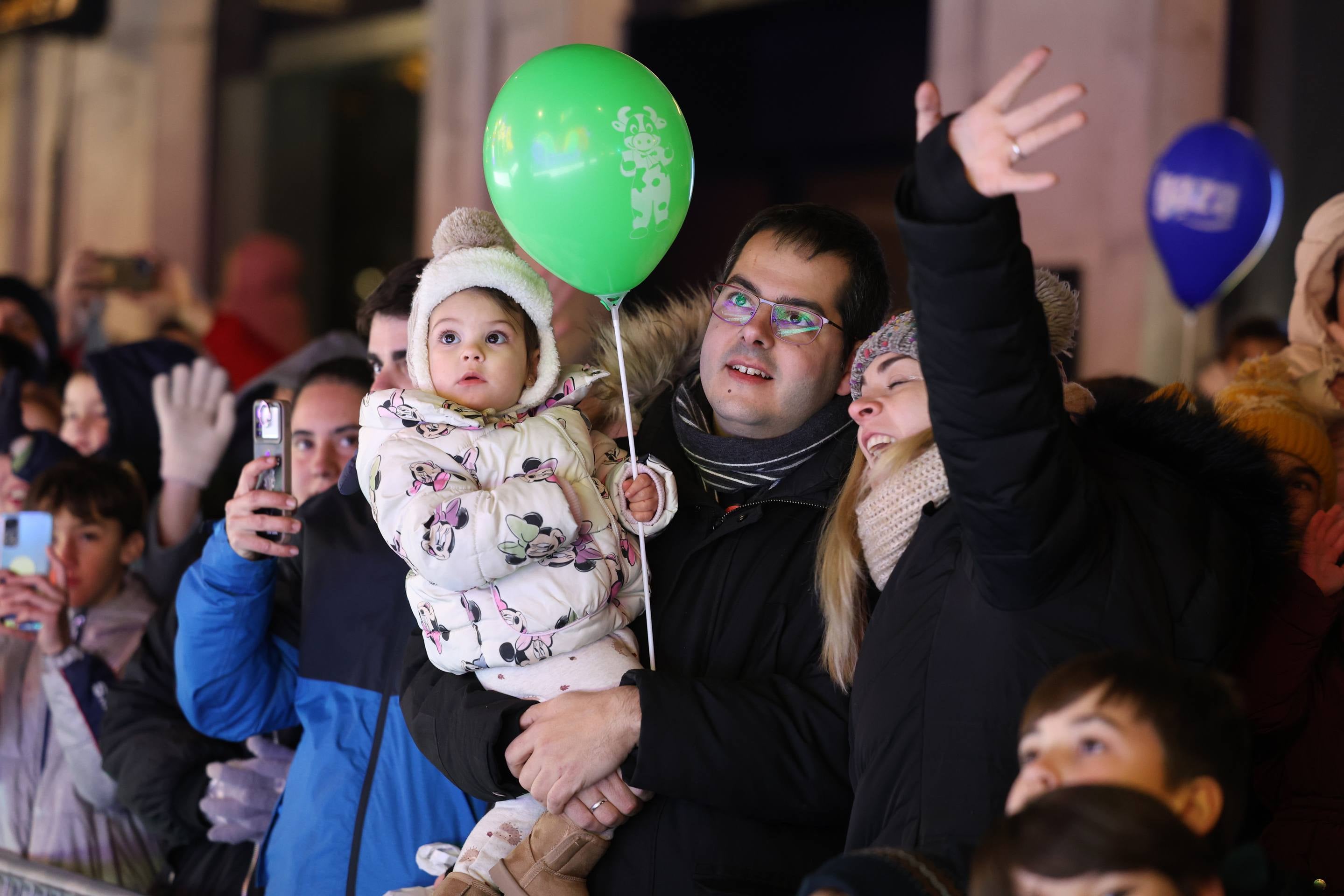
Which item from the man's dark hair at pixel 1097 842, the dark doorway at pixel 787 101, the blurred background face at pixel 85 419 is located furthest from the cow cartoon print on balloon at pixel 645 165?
the dark doorway at pixel 787 101

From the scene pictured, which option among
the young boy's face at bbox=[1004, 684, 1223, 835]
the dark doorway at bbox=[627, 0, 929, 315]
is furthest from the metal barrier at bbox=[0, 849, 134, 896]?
the dark doorway at bbox=[627, 0, 929, 315]

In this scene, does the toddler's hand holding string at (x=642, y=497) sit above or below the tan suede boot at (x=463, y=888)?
above

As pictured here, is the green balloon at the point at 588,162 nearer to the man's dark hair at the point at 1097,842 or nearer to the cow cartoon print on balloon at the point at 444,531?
the cow cartoon print on balloon at the point at 444,531

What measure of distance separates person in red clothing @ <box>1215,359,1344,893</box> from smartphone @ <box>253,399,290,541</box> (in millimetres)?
1660

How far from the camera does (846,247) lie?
89.6 inches

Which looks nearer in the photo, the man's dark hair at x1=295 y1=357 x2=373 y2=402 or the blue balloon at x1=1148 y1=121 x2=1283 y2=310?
the man's dark hair at x1=295 y1=357 x2=373 y2=402

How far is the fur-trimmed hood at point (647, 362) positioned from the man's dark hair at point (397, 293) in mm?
479

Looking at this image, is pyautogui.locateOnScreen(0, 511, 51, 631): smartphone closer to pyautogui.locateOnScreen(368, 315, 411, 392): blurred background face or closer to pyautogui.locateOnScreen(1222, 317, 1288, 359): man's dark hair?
pyautogui.locateOnScreen(368, 315, 411, 392): blurred background face

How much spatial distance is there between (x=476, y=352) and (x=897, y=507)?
2.65 ft

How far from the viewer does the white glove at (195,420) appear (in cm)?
363

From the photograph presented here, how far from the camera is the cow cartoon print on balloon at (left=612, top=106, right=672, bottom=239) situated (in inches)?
80.3

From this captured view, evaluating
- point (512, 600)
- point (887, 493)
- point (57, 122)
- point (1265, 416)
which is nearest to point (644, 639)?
point (512, 600)

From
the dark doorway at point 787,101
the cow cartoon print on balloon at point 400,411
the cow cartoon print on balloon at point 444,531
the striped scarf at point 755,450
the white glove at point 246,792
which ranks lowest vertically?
the white glove at point 246,792

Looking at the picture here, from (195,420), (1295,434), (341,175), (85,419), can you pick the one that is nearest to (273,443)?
(195,420)
